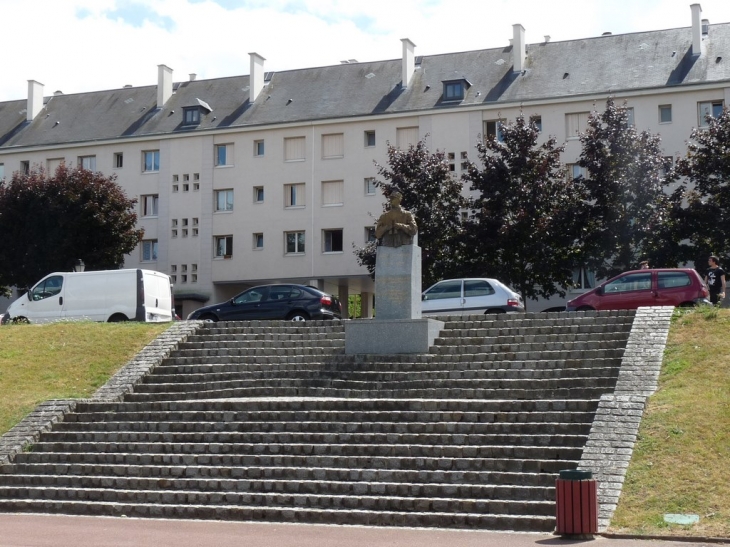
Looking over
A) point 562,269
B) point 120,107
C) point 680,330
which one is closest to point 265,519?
point 680,330

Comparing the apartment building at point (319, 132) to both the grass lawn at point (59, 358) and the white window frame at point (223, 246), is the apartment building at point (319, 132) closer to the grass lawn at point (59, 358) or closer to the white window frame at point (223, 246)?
the white window frame at point (223, 246)

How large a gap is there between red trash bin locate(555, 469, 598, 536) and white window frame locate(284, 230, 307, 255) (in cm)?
3756

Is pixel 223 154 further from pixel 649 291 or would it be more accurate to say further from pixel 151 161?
pixel 649 291

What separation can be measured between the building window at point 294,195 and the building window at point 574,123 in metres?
12.5

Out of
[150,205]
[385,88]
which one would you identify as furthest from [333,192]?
[150,205]

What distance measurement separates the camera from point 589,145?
3797 centimetres

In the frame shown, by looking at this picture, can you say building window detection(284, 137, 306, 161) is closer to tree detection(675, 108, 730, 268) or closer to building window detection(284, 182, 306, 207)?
building window detection(284, 182, 306, 207)

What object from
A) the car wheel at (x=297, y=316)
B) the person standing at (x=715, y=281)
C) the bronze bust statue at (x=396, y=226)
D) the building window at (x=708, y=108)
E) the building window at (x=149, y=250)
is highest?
the building window at (x=708, y=108)

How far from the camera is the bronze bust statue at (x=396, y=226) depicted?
814 inches

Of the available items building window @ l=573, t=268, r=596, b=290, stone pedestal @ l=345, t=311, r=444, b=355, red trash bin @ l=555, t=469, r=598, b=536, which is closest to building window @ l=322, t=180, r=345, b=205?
building window @ l=573, t=268, r=596, b=290

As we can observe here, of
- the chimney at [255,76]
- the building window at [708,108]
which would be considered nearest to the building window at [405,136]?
the chimney at [255,76]

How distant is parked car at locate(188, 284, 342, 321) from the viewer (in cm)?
2823

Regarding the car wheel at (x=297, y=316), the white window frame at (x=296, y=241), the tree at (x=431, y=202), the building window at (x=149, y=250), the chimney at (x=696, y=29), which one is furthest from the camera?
the building window at (x=149, y=250)

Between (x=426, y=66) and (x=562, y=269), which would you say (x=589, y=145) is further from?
(x=426, y=66)
